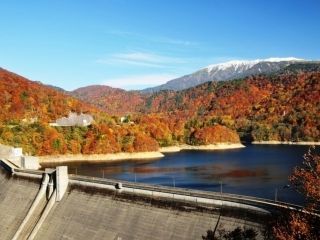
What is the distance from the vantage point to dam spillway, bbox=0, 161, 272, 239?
24859 mm

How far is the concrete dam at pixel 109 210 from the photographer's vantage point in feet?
79.0

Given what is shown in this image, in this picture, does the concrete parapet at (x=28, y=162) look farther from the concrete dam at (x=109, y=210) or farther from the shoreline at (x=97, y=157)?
the shoreline at (x=97, y=157)

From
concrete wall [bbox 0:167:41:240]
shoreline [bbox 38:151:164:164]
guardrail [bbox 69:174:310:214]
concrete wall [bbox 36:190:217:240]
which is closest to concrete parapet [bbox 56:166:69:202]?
concrete wall [bbox 36:190:217:240]

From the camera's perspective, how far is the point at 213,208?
24688 mm

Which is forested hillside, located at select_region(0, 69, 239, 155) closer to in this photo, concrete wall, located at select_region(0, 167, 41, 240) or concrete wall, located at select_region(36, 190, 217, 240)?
concrete wall, located at select_region(0, 167, 41, 240)

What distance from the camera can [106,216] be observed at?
1187 inches

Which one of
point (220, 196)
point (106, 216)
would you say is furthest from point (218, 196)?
point (106, 216)

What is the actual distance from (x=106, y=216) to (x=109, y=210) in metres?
0.46

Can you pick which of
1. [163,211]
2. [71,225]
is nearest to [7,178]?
[71,225]

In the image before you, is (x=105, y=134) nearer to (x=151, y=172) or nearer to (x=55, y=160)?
(x=55, y=160)

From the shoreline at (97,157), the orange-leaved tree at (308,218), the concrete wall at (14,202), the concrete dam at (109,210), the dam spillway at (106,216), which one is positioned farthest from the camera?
the shoreline at (97,157)

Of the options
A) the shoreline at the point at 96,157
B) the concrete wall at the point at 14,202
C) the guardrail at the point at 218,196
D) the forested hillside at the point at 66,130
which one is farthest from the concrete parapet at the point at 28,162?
the forested hillside at the point at 66,130

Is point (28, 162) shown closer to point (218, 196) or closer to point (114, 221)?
point (114, 221)

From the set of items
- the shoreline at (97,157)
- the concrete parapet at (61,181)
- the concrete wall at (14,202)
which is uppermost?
the concrete parapet at (61,181)
